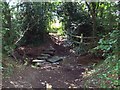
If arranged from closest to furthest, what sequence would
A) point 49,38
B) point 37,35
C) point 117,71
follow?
1. point 117,71
2. point 37,35
3. point 49,38

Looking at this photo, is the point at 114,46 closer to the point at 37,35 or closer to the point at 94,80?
the point at 94,80

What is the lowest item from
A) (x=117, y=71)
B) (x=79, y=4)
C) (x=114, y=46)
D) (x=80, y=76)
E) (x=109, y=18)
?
(x=80, y=76)

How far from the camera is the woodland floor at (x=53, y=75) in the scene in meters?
4.10

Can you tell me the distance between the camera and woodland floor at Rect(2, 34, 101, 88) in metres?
4.10

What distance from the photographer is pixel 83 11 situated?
8.89 m

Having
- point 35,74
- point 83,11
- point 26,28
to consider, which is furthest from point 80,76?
point 83,11

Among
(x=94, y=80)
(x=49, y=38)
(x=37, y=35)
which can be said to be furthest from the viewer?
(x=49, y=38)

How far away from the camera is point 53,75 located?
5.16 m

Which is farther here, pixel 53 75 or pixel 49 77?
pixel 53 75

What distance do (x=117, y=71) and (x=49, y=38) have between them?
6204mm

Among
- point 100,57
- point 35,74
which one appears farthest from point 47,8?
point 35,74

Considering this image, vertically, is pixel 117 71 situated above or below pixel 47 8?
→ below

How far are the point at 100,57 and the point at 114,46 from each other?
2727mm

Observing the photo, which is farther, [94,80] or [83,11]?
[83,11]
